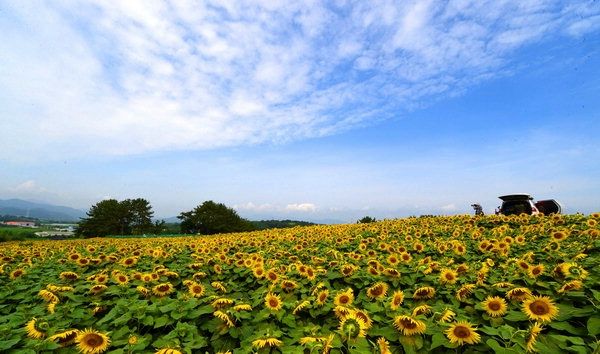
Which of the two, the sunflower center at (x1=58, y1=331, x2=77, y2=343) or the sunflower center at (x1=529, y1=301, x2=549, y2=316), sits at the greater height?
the sunflower center at (x1=529, y1=301, x2=549, y2=316)

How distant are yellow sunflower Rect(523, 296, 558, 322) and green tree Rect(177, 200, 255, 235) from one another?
4875cm

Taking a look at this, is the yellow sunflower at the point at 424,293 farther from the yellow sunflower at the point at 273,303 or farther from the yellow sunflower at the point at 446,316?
the yellow sunflower at the point at 273,303

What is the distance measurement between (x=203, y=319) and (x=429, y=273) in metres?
3.38

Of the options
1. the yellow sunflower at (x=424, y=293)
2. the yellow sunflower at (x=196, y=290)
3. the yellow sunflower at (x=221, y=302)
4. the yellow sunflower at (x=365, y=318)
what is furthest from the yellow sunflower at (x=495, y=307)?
the yellow sunflower at (x=196, y=290)

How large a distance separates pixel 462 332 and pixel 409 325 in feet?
1.54

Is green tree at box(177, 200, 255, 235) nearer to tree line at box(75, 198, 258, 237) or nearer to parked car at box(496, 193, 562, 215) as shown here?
tree line at box(75, 198, 258, 237)

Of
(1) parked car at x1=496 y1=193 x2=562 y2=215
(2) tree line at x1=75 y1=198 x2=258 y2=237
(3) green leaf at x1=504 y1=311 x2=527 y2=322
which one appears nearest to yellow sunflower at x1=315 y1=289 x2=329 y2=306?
(3) green leaf at x1=504 y1=311 x2=527 y2=322

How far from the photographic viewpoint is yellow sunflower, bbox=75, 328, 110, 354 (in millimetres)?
3547

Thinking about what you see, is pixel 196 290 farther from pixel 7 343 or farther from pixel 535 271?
pixel 535 271

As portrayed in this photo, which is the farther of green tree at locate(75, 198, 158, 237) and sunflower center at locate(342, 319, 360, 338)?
green tree at locate(75, 198, 158, 237)

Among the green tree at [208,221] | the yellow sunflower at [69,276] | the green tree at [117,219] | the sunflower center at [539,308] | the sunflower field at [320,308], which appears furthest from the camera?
the green tree at [117,219]

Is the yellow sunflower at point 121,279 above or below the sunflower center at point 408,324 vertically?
above

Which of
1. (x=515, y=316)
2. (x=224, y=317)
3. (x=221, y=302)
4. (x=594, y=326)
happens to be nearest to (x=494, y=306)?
(x=515, y=316)

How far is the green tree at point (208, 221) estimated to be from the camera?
2016 inches
